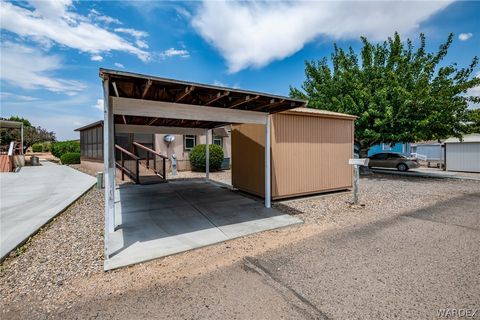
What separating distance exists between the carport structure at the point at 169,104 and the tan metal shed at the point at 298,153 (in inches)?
31.2

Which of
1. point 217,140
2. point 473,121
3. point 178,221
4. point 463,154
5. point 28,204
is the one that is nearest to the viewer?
point 178,221

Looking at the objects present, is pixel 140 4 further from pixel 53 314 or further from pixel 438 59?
pixel 438 59

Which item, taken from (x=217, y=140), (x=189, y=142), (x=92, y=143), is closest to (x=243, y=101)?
(x=189, y=142)

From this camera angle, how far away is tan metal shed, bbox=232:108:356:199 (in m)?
6.98

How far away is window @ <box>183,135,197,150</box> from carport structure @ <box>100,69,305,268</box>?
10324 millimetres

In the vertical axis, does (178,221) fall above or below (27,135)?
below

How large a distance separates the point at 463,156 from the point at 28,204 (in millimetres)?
23503

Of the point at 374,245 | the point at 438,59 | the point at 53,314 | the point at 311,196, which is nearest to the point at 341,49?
the point at 438,59

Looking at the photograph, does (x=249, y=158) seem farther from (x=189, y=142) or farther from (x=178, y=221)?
(x=189, y=142)

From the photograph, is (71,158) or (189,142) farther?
(71,158)

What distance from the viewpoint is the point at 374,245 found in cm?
403

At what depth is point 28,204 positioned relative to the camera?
661 cm

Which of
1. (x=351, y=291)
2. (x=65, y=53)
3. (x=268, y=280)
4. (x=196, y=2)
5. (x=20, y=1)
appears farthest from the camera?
(x=65, y=53)

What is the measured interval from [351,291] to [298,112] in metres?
5.40
